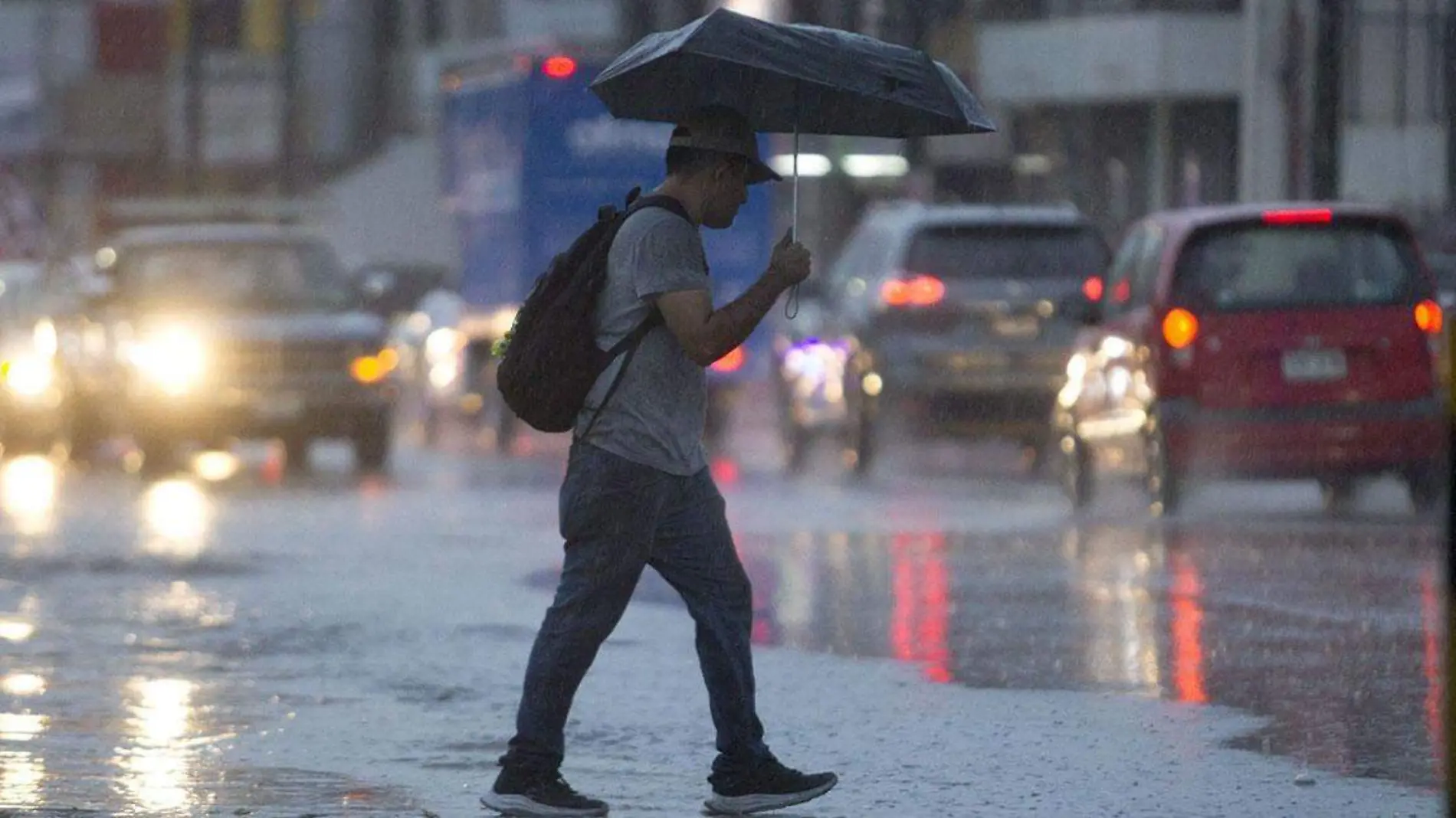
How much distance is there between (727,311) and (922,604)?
19.8 ft

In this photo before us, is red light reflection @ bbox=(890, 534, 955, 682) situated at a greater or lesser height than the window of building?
lesser

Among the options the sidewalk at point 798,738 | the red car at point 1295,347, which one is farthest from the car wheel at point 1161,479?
the sidewalk at point 798,738

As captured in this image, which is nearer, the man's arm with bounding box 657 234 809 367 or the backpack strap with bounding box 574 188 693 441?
the man's arm with bounding box 657 234 809 367

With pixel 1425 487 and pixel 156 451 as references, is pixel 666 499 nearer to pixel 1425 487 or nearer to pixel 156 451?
pixel 1425 487

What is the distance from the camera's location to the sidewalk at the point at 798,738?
879cm

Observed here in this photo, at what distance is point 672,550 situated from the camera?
338 inches

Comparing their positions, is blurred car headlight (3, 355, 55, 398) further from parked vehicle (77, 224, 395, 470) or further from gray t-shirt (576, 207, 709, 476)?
gray t-shirt (576, 207, 709, 476)

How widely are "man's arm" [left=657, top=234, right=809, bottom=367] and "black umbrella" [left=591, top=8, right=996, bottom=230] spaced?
0.49 meters

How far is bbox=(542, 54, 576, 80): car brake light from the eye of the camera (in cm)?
2911

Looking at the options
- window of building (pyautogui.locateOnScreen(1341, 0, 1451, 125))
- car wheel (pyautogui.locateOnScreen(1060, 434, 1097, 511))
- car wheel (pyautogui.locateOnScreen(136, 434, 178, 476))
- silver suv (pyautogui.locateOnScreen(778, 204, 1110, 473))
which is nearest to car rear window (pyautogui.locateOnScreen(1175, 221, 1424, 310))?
car wheel (pyautogui.locateOnScreen(1060, 434, 1097, 511))

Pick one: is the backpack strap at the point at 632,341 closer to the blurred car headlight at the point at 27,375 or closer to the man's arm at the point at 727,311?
the man's arm at the point at 727,311

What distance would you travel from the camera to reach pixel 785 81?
865 centimetres

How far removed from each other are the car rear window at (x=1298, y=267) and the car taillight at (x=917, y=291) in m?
4.91

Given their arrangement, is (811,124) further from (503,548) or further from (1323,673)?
(503,548)
